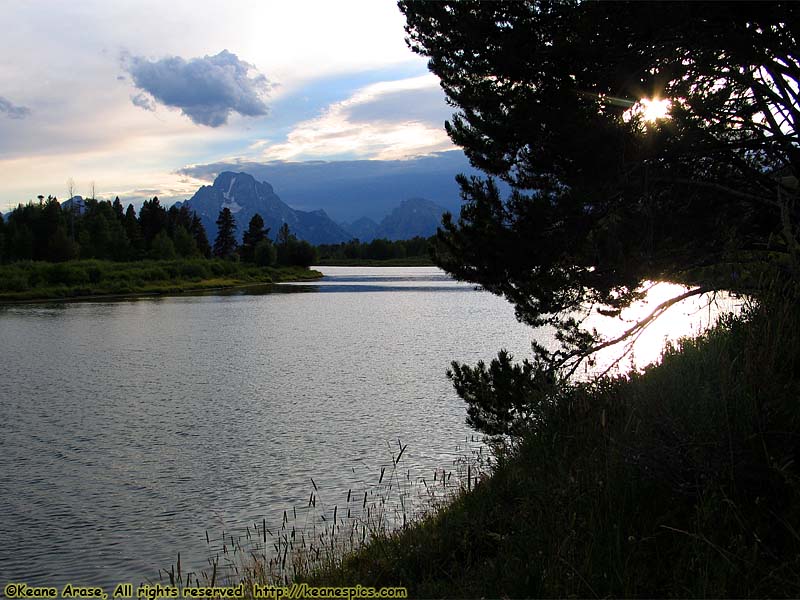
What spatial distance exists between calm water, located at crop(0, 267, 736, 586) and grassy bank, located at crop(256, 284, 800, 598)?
3994mm

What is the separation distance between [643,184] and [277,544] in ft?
22.7

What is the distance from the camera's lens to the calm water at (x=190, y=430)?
1009 centimetres

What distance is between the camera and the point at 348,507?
1054 centimetres

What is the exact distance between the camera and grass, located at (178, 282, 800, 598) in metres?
4.80

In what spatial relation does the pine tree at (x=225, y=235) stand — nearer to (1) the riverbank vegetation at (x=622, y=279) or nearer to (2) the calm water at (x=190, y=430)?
(2) the calm water at (x=190, y=430)

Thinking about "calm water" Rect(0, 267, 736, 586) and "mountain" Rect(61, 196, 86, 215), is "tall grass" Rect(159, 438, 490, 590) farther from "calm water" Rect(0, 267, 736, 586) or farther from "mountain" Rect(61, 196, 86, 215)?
"mountain" Rect(61, 196, 86, 215)

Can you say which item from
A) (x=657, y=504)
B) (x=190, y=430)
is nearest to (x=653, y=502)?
(x=657, y=504)

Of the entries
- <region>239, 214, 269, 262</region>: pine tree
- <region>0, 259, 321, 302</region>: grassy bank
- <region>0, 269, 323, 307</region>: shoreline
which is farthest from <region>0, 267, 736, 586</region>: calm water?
<region>239, 214, 269, 262</region>: pine tree

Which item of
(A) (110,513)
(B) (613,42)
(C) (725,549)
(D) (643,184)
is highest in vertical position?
→ (B) (613,42)

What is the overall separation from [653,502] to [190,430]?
42.5 ft

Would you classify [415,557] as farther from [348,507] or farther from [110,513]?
[110,513]

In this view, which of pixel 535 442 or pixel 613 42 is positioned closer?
pixel 535 442

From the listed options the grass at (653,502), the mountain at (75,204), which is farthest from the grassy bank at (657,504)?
the mountain at (75,204)

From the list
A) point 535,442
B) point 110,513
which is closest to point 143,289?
point 110,513
